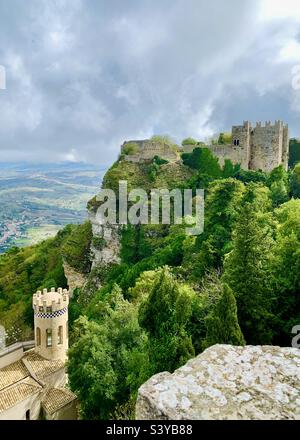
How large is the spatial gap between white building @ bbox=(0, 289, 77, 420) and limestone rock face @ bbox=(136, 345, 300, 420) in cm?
1661

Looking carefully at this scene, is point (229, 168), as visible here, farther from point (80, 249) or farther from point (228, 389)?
point (228, 389)

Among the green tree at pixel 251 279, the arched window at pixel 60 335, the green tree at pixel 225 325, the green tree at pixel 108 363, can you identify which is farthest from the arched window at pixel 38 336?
the green tree at pixel 225 325

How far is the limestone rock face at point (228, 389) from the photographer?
493 cm

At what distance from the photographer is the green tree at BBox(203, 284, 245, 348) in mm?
11984

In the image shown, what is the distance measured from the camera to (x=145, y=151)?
50719 mm

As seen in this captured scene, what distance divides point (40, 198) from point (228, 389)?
119503 mm

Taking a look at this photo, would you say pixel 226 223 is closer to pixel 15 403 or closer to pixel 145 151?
pixel 15 403

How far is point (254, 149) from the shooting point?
159ft

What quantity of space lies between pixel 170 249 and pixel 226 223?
8.34 meters

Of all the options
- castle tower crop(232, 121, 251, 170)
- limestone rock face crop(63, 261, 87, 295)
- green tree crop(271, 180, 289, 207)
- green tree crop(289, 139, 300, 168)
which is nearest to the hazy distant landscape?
limestone rock face crop(63, 261, 87, 295)

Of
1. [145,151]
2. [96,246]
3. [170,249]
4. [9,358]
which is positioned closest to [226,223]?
[170,249]

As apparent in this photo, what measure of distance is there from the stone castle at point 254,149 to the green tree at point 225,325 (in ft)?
124

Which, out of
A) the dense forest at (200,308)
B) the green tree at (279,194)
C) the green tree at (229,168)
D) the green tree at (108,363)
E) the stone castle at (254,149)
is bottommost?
the green tree at (108,363)

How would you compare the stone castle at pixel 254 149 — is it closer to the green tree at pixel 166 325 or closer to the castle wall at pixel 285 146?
the castle wall at pixel 285 146
